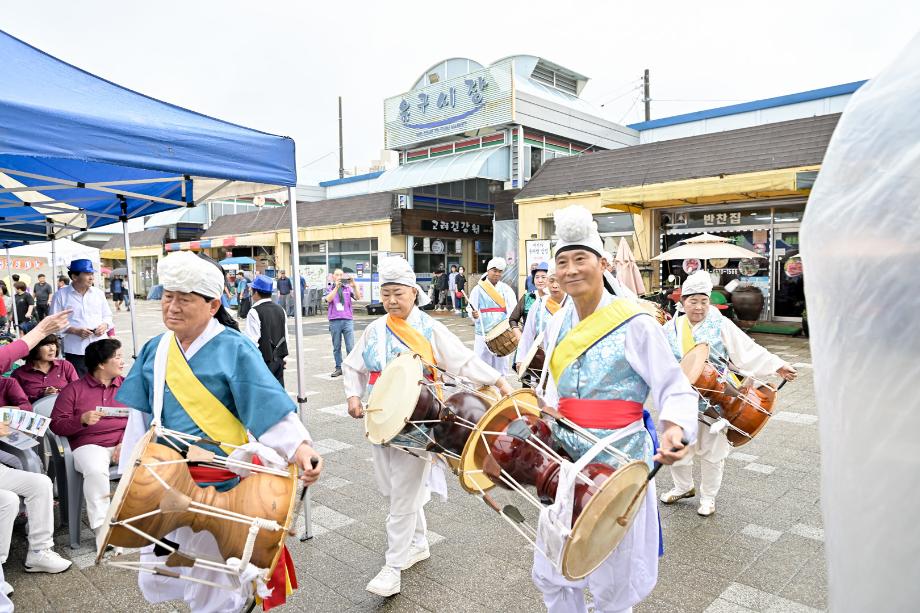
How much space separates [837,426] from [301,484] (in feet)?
5.62

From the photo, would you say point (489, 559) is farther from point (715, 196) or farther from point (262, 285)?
point (715, 196)

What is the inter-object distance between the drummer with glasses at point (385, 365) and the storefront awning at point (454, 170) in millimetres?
16372

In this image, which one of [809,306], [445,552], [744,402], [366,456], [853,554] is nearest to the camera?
[853,554]

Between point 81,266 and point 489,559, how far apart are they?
217 inches

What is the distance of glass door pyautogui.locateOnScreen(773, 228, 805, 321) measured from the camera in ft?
42.9

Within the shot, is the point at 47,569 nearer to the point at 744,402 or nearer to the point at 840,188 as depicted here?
the point at 840,188

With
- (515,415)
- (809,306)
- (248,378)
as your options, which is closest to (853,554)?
(809,306)

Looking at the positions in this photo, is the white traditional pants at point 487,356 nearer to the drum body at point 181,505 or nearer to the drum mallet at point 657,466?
the drum mallet at point 657,466

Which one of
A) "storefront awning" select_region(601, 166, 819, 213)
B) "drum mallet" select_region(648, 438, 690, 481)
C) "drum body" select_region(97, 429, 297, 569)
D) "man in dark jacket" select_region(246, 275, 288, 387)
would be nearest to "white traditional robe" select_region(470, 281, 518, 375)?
"man in dark jacket" select_region(246, 275, 288, 387)

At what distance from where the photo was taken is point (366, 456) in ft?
17.3

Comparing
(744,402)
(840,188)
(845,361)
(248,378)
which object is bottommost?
(744,402)

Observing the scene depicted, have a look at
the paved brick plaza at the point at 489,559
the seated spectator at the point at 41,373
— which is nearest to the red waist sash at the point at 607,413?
the paved brick plaza at the point at 489,559

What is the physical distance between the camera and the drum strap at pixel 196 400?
2.15m

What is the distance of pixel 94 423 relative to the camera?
3719 millimetres
